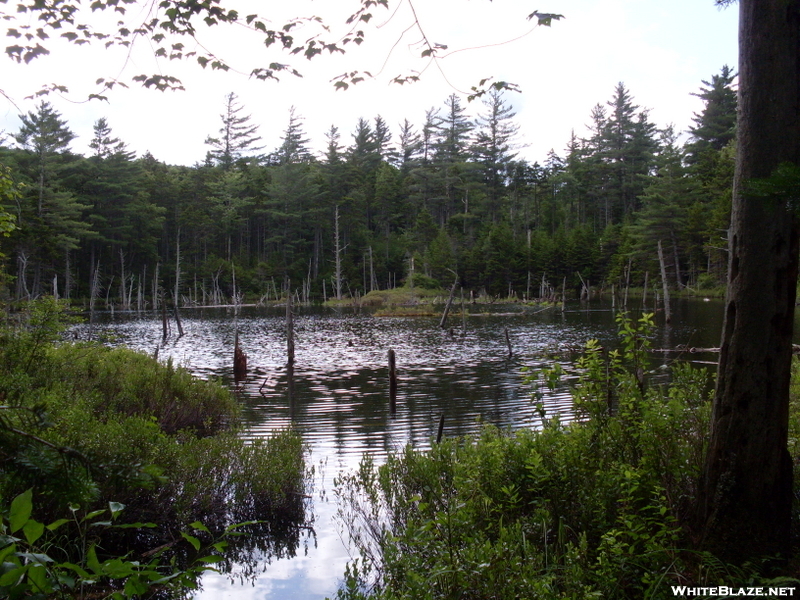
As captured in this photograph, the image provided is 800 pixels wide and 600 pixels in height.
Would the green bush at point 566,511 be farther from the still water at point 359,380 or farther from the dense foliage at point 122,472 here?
the dense foliage at point 122,472

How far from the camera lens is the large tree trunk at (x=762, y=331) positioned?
354 cm

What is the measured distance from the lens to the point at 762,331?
3564mm

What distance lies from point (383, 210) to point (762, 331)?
7375cm

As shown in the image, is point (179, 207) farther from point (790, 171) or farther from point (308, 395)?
point (790, 171)

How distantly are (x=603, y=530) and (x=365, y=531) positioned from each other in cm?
304

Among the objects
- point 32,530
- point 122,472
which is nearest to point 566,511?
point 122,472

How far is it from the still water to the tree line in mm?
16388

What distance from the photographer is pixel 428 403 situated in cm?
1438

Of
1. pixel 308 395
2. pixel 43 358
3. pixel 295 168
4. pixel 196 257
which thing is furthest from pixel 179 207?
pixel 43 358

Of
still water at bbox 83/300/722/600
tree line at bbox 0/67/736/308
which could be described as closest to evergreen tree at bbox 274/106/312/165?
tree line at bbox 0/67/736/308

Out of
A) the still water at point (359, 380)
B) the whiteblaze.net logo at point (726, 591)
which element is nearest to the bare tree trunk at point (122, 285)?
the still water at point (359, 380)

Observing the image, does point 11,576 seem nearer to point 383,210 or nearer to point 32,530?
point 32,530

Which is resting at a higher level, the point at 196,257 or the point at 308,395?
the point at 196,257

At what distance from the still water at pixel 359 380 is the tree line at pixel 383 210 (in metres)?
16.4
